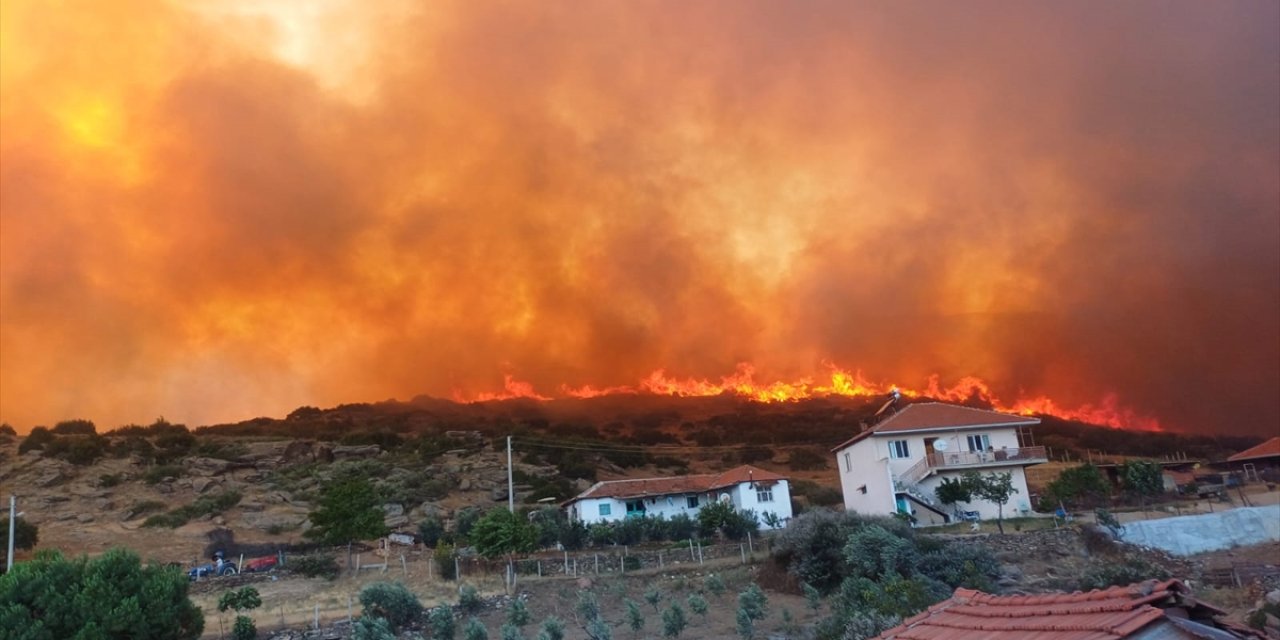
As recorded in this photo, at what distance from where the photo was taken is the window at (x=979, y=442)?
47.4m

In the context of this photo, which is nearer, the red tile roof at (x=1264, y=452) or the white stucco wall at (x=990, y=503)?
the white stucco wall at (x=990, y=503)

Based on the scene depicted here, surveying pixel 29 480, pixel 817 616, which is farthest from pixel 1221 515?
pixel 29 480

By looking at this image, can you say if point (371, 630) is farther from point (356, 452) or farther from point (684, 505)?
point (356, 452)

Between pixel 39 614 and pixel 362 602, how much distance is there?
10359 mm

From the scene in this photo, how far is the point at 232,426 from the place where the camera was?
9875 centimetres

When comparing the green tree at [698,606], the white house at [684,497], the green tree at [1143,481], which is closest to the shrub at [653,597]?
the green tree at [698,606]

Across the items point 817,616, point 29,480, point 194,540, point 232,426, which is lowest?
point 817,616

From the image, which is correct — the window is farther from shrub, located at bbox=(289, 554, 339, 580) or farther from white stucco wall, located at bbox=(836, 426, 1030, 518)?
shrub, located at bbox=(289, 554, 339, 580)

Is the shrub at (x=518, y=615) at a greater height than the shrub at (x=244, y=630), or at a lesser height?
lesser

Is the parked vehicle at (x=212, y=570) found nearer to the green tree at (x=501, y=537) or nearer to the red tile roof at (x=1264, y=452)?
the green tree at (x=501, y=537)

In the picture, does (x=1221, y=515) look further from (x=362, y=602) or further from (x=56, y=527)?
(x=56, y=527)

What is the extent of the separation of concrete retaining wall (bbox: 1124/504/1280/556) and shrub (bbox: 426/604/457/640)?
33402 mm

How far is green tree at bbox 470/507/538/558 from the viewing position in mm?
39000

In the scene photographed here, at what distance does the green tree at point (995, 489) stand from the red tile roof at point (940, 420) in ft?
13.0
